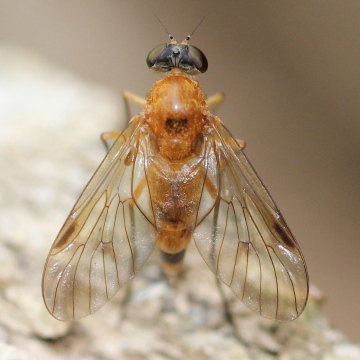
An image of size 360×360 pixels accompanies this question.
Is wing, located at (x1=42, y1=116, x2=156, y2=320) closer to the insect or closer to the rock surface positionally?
the insect

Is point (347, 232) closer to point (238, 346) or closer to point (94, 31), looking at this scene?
point (238, 346)

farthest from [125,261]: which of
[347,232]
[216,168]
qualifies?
[347,232]

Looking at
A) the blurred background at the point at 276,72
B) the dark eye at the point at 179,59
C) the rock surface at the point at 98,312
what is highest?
the blurred background at the point at 276,72

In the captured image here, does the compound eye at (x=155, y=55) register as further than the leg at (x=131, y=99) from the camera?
No

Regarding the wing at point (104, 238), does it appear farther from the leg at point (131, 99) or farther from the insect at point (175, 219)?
the leg at point (131, 99)

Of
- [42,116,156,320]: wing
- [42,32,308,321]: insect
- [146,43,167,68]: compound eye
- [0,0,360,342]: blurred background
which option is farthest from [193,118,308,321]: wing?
[0,0,360,342]: blurred background

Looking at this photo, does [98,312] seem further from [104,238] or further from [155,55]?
[155,55]

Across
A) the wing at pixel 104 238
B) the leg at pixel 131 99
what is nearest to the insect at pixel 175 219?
the wing at pixel 104 238
